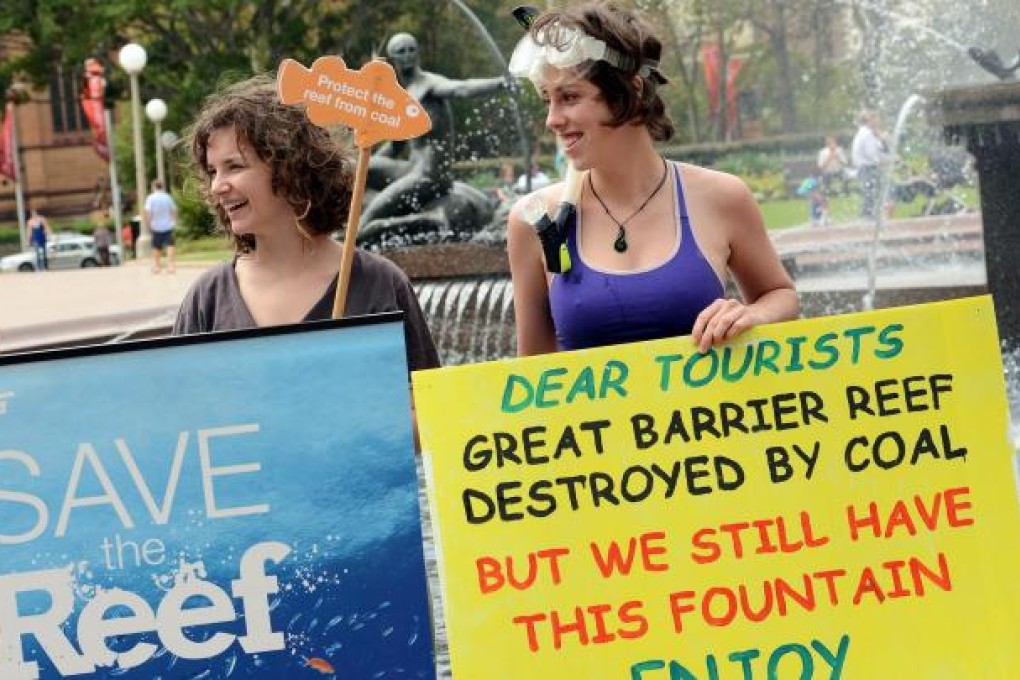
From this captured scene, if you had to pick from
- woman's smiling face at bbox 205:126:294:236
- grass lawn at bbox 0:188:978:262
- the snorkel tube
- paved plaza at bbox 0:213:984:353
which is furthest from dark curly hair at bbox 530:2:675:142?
grass lawn at bbox 0:188:978:262

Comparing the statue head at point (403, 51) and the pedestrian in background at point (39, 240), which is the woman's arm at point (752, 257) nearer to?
the statue head at point (403, 51)

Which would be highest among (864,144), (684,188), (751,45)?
(751,45)

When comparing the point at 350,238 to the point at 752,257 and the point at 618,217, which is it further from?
the point at 752,257

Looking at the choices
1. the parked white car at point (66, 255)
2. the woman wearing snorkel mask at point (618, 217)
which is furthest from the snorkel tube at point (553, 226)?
the parked white car at point (66, 255)

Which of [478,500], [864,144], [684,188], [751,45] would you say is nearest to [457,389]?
[478,500]

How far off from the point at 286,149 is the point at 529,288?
0.53 m

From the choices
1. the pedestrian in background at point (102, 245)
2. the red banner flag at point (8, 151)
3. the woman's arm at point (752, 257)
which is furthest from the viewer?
the red banner flag at point (8, 151)

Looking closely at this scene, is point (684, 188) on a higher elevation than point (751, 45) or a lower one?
lower

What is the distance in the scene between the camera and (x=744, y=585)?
3.15 metres

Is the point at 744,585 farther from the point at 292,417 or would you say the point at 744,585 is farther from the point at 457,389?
the point at 292,417

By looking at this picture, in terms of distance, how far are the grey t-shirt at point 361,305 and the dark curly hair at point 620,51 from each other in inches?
21.1

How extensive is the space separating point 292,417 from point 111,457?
294 millimetres

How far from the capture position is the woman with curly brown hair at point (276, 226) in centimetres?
360

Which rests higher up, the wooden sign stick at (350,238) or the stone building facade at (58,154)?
the stone building facade at (58,154)
